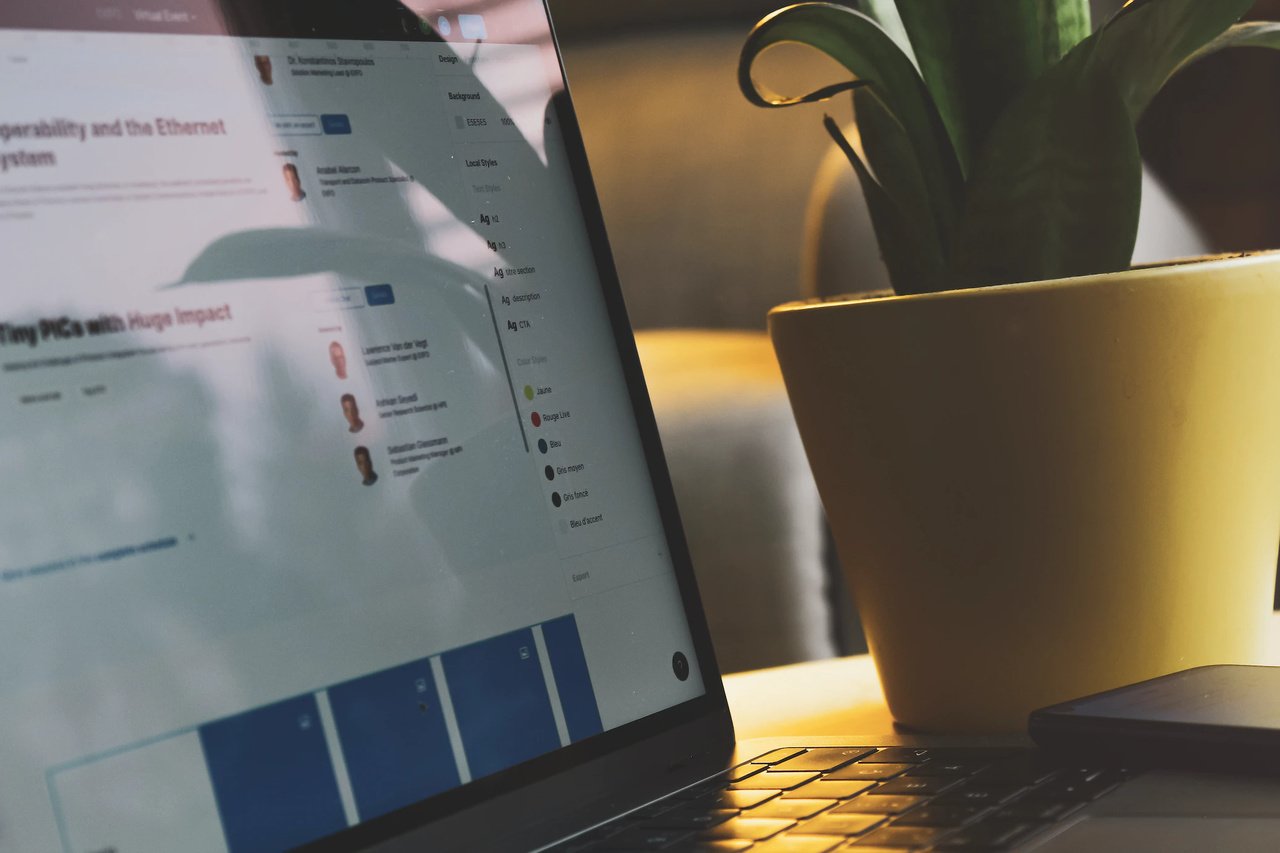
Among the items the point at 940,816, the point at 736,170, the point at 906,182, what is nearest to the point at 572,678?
the point at 940,816

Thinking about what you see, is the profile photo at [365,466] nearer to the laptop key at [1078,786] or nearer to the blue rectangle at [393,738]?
the blue rectangle at [393,738]

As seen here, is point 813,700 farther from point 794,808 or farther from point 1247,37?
point 1247,37

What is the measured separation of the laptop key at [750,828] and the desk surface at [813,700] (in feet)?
0.50

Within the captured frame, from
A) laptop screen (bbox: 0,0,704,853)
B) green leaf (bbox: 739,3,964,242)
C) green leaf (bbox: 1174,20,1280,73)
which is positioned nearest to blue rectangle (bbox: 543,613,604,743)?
laptop screen (bbox: 0,0,704,853)

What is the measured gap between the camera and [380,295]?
1.45 ft

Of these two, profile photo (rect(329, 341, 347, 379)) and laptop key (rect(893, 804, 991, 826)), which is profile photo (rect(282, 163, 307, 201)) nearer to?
profile photo (rect(329, 341, 347, 379))

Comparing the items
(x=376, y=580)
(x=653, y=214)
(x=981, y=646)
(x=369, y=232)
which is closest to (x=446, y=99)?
(x=369, y=232)

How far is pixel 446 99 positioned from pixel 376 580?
0.57ft

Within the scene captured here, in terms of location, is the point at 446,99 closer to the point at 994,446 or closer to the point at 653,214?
the point at 994,446

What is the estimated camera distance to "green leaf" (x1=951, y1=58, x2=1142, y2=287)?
0.49 m

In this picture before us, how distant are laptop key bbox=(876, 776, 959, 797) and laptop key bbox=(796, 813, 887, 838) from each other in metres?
0.03

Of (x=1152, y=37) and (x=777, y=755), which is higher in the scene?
(x=1152, y=37)

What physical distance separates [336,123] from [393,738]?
0.63 ft

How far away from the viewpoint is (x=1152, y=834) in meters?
0.36
